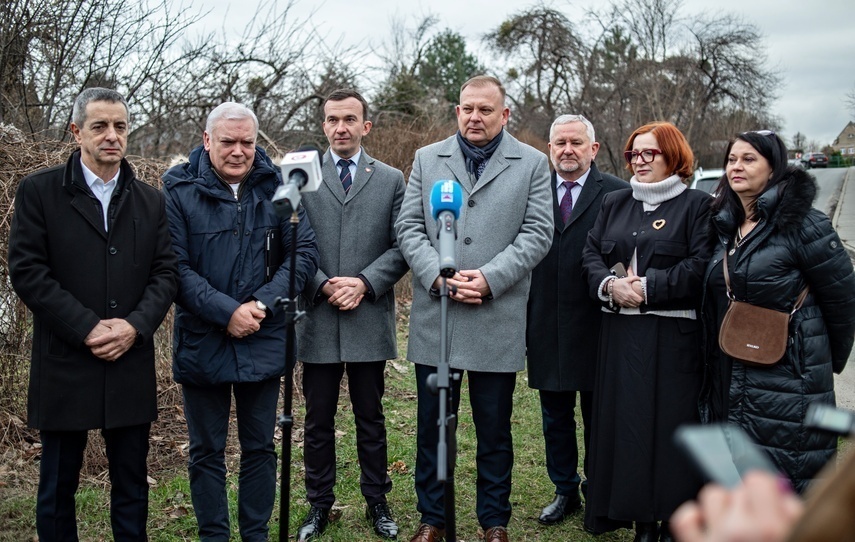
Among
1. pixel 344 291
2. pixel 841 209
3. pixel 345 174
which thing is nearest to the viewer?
pixel 344 291

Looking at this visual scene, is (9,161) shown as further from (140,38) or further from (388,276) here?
(140,38)

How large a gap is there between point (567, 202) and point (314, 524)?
242 centimetres

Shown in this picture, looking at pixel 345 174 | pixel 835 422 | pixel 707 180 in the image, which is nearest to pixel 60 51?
pixel 345 174

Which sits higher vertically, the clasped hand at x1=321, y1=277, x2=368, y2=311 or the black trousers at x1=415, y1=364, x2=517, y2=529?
the clasped hand at x1=321, y1=277, x2=368, y2=311

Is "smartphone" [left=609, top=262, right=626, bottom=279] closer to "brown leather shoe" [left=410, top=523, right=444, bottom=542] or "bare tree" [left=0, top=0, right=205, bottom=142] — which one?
"brown leather shoe" [left=410, top=523, right=444, bottom=542]

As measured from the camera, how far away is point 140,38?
7.91m

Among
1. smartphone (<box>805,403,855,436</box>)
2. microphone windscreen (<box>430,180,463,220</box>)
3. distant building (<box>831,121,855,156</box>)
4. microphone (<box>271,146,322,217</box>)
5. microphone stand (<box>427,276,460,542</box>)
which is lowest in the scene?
microphone stand (<box>427,276,460,542</box>)

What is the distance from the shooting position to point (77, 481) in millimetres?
3793

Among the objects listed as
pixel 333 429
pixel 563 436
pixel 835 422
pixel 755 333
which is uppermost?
pixel 835 422

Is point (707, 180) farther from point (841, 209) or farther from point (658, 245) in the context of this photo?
point (658, 245)

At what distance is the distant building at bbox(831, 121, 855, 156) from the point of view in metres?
81.0

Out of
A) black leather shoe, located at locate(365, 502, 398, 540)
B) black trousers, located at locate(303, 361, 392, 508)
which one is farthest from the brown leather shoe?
black trousers, located at locate(303, 361, 392, 508)

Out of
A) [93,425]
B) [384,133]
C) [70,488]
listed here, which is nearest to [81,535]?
[70,488]

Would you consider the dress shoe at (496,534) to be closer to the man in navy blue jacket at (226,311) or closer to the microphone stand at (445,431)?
the man in navy blue jacket at (226,311)
